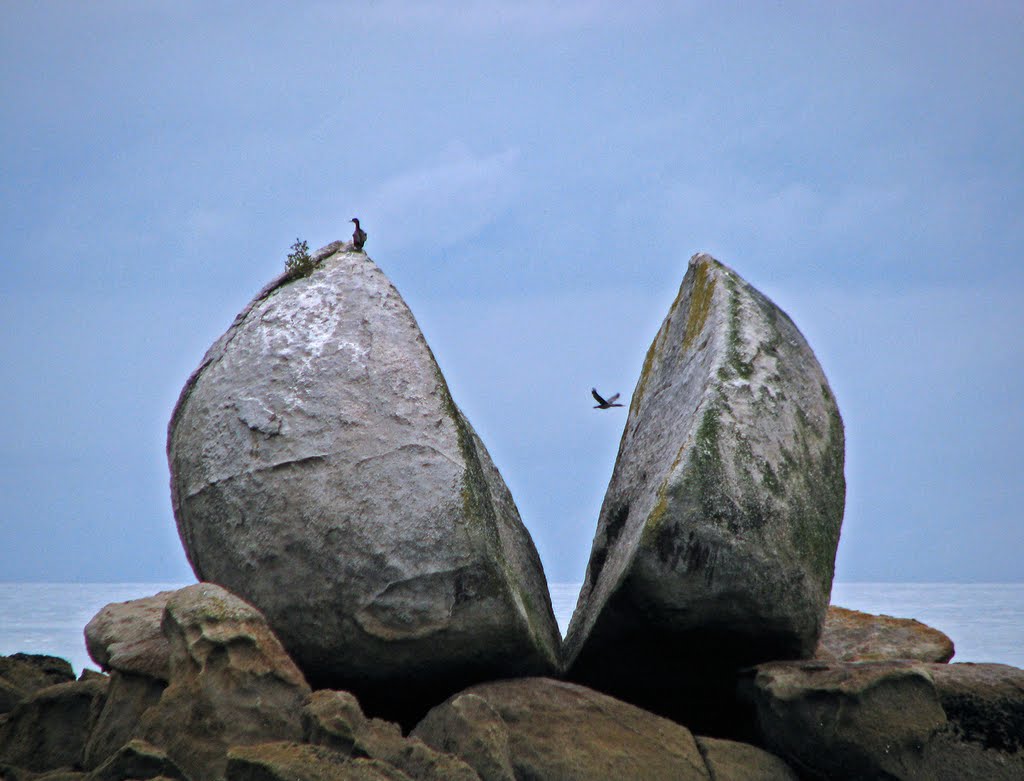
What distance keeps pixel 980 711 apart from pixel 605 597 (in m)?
2.89

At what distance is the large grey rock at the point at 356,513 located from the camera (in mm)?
8797

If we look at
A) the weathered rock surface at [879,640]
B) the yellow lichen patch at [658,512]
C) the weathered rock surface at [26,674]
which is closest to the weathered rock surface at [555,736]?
the yellow lichen patch at [658,512]

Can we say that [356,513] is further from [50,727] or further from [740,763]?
[740,763]

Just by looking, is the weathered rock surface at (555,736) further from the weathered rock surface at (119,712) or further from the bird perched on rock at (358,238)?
the bird perched on rock at (358,238)

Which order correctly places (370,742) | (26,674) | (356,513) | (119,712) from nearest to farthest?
(370,742) < (119,712) < (356,513) < (26,674)

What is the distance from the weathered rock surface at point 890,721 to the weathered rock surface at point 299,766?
324cm

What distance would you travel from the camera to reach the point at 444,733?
793cm

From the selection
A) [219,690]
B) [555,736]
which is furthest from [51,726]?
[555,736]

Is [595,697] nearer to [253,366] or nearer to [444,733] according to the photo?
[444,733]

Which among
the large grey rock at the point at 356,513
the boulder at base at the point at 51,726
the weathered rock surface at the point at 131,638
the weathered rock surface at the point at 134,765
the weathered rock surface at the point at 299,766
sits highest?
the large grey rock at the point at 356,513

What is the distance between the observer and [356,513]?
29.0ft

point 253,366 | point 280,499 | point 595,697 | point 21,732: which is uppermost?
point 253,366

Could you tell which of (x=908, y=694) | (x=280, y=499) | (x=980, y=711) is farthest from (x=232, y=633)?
(x=980, y=711)

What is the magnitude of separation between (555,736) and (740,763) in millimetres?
1395
